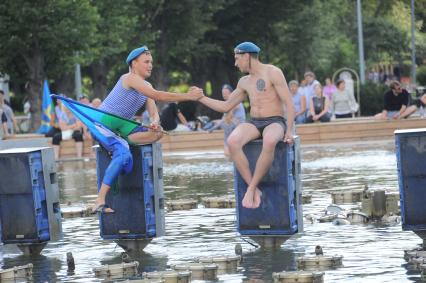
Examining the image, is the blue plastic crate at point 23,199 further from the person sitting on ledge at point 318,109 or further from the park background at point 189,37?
the park background at point 189,37

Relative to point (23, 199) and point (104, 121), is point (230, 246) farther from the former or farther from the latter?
point (23, 199)

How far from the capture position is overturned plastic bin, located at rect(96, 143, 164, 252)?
13.0 m

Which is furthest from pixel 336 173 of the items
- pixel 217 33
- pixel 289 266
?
pixel 217 33

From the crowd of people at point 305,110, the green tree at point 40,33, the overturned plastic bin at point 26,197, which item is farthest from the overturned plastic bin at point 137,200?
the green tree at point 40,33

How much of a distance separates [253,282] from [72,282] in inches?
62.6

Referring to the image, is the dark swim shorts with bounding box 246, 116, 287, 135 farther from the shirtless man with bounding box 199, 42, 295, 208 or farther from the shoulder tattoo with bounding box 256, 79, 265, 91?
the shoulder tattoo with bounding box 256, 79, 265, 91

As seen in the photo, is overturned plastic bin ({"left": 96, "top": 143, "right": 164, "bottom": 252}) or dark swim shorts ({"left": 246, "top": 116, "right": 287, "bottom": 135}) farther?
overturned plastic bin ({"left": 96, "top": 143, "right": 164, "bottom": 252})

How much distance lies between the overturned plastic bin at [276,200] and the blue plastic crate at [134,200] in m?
0.85

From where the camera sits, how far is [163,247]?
13.5 meters

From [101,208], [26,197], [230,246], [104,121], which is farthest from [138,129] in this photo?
[230,246]

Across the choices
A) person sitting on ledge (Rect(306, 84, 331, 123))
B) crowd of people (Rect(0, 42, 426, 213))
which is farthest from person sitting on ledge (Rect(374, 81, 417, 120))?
crowd of people (Rect(0, 42, 426, 213))

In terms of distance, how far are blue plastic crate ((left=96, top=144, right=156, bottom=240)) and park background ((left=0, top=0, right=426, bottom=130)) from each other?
91.7ft

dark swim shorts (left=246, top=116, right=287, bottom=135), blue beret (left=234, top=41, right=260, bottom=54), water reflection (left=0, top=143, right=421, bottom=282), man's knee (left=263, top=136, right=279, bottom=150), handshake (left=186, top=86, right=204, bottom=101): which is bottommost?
water reflection (left=0, top=143, right=421, bottom=282)

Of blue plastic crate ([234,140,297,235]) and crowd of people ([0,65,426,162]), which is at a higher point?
crowd of people ([0,65,426,162])
